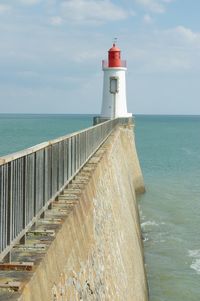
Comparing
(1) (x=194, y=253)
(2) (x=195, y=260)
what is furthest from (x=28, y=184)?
(1) (x=194, y=253)

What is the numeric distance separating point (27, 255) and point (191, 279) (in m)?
11.4

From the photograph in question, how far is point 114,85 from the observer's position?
1351 inches

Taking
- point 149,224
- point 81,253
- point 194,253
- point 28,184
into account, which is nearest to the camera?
point 28,184

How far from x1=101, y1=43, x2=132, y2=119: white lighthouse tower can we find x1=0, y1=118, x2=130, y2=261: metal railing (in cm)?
2682

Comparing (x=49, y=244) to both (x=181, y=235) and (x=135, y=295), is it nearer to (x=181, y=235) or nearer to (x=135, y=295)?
(x=135, y=295)

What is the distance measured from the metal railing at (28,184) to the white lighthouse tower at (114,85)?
2682 centimetres

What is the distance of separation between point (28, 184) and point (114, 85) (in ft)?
99.1

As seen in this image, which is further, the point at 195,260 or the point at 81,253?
the point at 195,260

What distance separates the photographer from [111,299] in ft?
23.0

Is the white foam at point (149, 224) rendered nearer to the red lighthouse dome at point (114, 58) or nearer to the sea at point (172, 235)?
the sea at point (172, 235)

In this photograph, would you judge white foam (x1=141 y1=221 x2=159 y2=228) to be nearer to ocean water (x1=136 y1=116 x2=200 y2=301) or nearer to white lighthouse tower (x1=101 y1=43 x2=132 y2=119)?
ocean water (x1=136 y1=116 x2=200 y2=301)

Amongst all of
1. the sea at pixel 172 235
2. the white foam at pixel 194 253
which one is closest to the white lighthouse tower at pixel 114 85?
the sea at pixel 172 235

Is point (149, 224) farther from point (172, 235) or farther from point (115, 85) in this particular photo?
point (115, 85)

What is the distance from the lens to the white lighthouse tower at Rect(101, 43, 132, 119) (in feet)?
112
